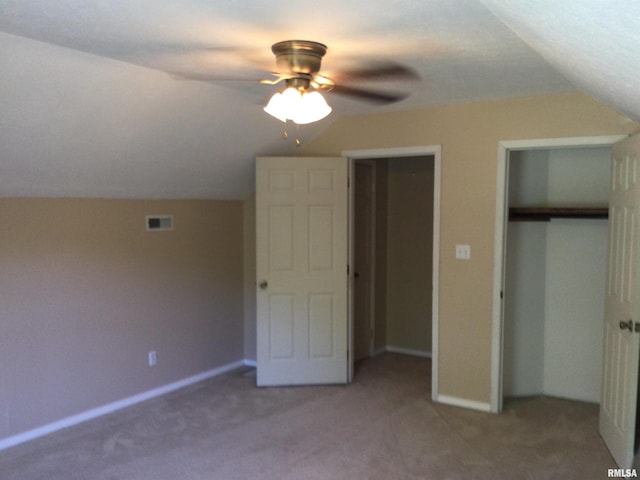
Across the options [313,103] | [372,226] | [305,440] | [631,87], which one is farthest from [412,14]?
[372,226]

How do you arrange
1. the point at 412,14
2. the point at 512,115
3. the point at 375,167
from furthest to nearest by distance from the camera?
the point at 375,167 → the point at 512,115 → the point at 412,14

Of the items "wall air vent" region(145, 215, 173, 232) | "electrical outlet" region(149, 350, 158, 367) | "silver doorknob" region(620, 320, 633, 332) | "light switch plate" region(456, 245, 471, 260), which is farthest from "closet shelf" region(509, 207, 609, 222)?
"electrical outlet" region(149, 350, 158, 367)

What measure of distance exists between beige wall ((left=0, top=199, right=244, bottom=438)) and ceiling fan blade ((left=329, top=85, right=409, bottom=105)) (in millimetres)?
1808

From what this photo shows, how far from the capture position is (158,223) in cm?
432

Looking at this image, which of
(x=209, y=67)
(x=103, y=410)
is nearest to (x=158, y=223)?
(x=103, y=410)

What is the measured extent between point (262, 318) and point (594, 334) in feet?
8.78

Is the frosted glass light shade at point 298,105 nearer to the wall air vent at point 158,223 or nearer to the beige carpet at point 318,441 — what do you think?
the beige carpet at point 318,441

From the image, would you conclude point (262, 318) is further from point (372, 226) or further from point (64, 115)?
point (64, 115)

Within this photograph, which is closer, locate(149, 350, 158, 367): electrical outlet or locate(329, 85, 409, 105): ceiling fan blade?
locate(329, 85, 409, 105): ceiling fan blade

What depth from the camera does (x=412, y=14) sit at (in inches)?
83.3

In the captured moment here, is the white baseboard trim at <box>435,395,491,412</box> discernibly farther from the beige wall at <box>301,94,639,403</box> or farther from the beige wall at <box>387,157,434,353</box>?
the beige wall at <box>387,157,434,353</box>

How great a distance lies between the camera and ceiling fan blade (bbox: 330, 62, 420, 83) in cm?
296

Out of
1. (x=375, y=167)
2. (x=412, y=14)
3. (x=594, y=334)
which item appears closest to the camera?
(x=412, y=14)

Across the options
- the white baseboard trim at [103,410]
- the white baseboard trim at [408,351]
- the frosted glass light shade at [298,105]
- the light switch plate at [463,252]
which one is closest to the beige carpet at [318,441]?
the white baseboard trim at [103,410]
